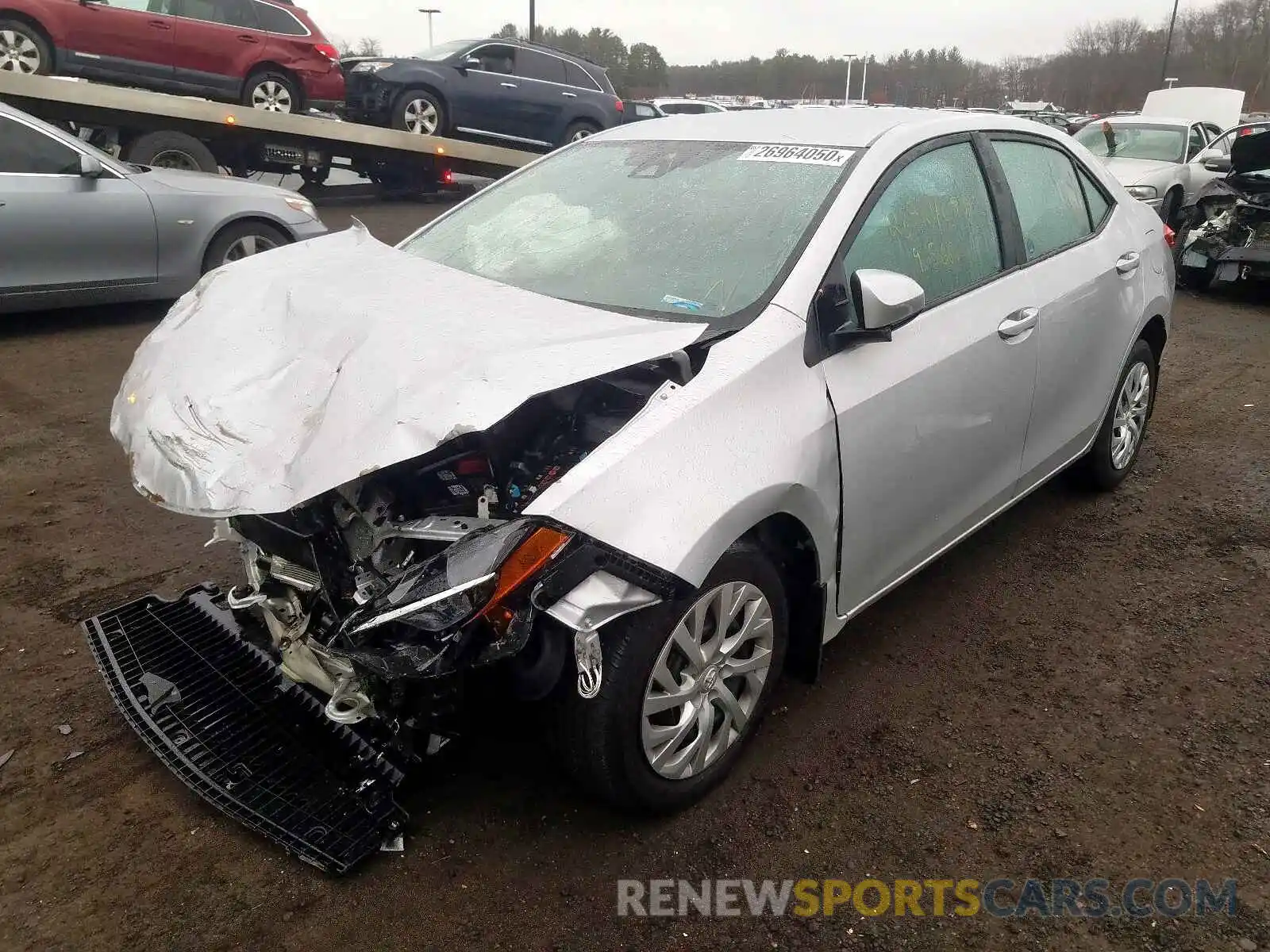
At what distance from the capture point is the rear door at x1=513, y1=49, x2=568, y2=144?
13.4 m

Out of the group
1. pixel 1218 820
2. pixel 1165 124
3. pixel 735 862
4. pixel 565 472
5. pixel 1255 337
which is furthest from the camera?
pixel 1165 124

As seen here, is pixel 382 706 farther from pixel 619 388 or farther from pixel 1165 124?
pixel 1165 124

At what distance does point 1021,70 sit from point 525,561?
74.0 m

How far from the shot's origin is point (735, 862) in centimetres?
242

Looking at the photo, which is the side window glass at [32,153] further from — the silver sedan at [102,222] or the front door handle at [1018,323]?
the front door handle at [1018,323]

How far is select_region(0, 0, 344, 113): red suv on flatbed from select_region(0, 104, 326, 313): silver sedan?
11.9ft

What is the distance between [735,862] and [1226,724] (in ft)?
5.54

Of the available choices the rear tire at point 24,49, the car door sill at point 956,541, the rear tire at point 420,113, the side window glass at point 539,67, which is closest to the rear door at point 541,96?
the side window glass at point 539,67

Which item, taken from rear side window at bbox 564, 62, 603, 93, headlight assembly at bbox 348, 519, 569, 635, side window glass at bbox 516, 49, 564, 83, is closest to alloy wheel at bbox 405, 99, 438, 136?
side window glass at bbox 516, 49, 564, 83

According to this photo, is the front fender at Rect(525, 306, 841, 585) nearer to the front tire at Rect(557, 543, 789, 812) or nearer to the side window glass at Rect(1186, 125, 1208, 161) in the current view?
the front tire at Rect(557, 543, 789, 812)

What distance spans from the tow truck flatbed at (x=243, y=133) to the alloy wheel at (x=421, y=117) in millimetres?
908

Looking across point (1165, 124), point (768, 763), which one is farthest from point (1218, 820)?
point (1165, 124)

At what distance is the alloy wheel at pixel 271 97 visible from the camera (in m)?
11.2

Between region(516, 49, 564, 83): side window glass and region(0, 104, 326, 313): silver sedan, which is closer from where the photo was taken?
region(0, 104, 326, 313): silver sedan
